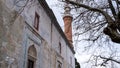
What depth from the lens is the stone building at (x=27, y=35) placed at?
828 centimetres

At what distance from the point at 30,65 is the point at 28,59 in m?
0.47

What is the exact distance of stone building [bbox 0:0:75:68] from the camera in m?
8.28

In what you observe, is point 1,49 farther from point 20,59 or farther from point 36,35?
point 36,35

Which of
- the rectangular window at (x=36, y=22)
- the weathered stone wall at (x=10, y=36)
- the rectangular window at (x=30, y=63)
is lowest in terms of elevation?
the rectangular window at (x=30, y=63)

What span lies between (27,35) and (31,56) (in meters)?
1.30

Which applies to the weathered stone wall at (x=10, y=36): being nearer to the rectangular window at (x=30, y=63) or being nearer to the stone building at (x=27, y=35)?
the stone building at (x=27, y=35)

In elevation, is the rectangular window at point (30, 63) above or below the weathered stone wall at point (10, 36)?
below

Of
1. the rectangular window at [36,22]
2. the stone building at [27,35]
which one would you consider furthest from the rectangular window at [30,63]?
the rectangular window at [36,22]

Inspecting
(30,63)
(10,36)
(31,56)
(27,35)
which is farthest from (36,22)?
(10,36)

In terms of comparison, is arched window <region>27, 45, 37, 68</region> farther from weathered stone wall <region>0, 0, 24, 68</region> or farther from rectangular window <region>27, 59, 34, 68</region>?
weathered stone wall <region>0, 0, 24, 68</region>

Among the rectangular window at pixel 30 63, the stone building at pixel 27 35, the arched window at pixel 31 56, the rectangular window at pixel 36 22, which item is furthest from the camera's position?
the rectangular window at pixel 36 22

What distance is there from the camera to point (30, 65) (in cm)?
1095

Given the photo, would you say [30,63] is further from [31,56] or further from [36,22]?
[36,22]

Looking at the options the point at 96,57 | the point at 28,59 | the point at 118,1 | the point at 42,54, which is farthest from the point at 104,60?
the point at 42,54
